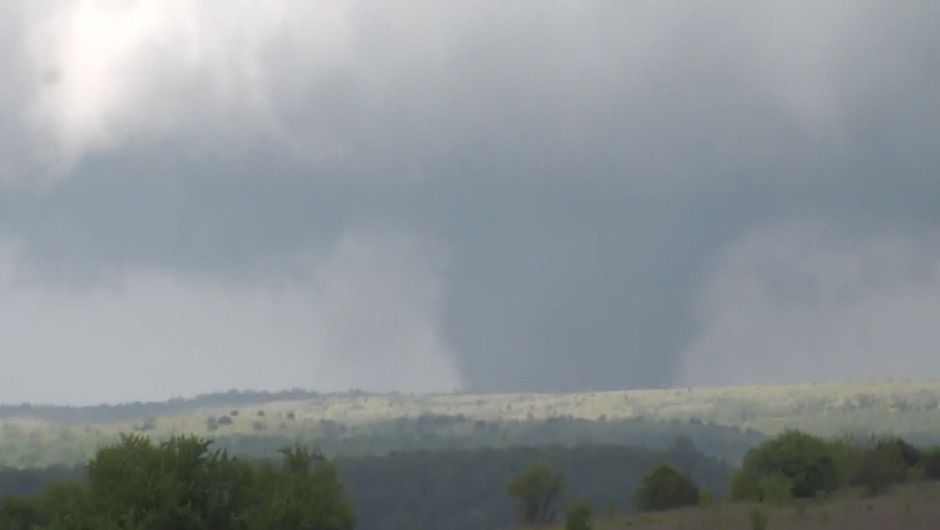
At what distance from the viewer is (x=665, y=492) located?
9844 centimetres

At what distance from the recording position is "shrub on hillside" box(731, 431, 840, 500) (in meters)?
89.5

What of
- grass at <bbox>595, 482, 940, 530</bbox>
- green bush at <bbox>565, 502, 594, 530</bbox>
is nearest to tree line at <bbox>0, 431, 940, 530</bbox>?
green bush at <bbox>565, 502, 594, 530</bbox>

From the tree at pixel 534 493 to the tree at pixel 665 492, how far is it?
6.29 metres

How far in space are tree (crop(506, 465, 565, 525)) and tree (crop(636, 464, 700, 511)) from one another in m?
6.29

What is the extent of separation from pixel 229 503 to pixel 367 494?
437 feet

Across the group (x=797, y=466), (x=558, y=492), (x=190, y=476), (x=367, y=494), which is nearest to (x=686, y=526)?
(x=797, y=466)

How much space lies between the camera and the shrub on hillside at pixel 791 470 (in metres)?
89.5

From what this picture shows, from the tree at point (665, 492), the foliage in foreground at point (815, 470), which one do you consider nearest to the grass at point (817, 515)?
the foliage in foreground at point (815, 470)

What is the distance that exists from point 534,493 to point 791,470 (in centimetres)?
1781

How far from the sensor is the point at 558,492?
10081 centimetres

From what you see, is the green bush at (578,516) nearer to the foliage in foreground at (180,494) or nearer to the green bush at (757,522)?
the green bush at (757,522)

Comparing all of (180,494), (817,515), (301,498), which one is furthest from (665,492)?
(180,494)

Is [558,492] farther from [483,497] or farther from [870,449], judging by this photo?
[483,497]

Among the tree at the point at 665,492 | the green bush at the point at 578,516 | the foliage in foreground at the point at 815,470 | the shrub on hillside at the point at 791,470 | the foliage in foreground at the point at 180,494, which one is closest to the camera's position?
the foliage in foreground at the point at 180,494
